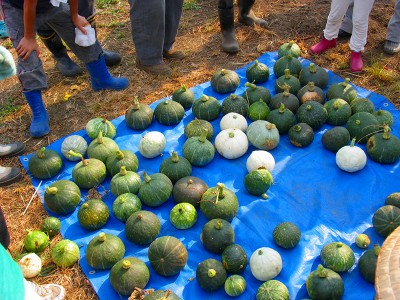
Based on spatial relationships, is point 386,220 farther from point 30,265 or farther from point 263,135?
point 30,265

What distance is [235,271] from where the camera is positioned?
3.55m

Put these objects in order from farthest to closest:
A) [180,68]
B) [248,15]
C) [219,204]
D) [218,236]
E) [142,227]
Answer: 1. [248,15]
2. [180,68]
3. [219,204]
4. [142,227]
5. [218,236]

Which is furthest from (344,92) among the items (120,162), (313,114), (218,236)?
(120,162)

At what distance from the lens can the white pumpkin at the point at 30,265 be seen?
3721mm

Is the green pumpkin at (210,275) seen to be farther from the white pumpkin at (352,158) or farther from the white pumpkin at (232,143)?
the white pumpkin at (352,158)

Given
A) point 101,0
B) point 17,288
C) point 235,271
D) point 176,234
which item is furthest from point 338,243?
point 101,0

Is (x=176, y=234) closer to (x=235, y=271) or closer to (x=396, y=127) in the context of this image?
(x=235, y=271)

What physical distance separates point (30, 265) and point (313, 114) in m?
3.26

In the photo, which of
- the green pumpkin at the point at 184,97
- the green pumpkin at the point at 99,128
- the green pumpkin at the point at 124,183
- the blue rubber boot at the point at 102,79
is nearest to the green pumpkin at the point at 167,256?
the green pumpkin at the point at 124,183

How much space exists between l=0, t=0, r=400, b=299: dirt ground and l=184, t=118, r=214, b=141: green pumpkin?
1.14 meters

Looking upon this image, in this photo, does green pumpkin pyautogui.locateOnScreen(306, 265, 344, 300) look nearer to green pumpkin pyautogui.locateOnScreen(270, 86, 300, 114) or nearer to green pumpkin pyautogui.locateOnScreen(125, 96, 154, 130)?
green pumpkin pyautogui.locateOnScreen(270, 86, 300, 114)

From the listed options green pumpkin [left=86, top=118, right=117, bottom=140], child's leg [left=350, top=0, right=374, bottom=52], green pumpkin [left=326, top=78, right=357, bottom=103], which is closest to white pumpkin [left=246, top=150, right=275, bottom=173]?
green pumpkin [left=326, top=78, right=357, bottom=103]

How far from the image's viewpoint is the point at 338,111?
15.9 feet

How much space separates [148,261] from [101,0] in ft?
20.3
